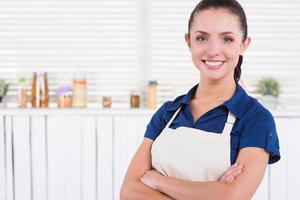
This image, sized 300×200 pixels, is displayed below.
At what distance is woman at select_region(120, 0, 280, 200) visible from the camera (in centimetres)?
121

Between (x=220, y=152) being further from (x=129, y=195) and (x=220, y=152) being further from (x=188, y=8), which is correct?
(x=188, y=8)

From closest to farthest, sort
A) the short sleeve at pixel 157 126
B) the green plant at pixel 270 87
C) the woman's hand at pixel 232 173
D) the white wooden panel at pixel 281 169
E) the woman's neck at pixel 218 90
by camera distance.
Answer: the woman's hand at pixel 232 173 < the woman's neck at pixel 218 90 < the short sleeve at pixel 157 126 < the white wooden panel at pixel 281 169 < the green plant at pixel 270 87

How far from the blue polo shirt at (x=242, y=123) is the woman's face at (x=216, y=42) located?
9cm

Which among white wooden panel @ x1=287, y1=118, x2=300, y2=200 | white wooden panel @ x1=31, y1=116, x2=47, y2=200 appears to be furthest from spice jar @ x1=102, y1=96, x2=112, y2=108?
white wooden panel @ x1=287, y1=118, x2=300, y2=200

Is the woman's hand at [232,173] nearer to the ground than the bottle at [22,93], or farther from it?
nearer to the ground

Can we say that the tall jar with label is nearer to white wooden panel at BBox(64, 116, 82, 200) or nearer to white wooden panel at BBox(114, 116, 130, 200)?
white wooden panel at BBox(64, 116, 82, 200)

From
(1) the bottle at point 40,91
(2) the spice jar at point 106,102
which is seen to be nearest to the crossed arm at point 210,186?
(2) the spice jar at point 106,102

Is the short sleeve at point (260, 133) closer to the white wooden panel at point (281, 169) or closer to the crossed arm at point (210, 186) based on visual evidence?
the crossed arm at point (210, 186)

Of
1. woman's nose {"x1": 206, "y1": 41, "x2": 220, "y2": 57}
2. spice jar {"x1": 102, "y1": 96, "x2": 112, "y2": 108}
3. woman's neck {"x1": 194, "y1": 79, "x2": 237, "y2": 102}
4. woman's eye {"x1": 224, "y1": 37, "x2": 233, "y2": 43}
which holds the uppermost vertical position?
woman's eye {"x1": 224, "y1": 37, "x2": 233, "y2": 43}

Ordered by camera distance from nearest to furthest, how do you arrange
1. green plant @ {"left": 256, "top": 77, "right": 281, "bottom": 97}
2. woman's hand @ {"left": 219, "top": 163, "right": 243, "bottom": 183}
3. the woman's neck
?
woman's hand @ {"left": 219, "top": 163, "right": 243, "bottom": 183} → the woman's neck → green plant @ {"left": 256, "top": 77, "right": 281, "bottom": 97}

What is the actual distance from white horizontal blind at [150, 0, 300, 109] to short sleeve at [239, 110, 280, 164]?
3.87ft

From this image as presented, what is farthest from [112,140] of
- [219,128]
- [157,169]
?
[219,128]

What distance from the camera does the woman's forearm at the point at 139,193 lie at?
1.36 meters

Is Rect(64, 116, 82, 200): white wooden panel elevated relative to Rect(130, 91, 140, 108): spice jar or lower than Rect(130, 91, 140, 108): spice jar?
lower
